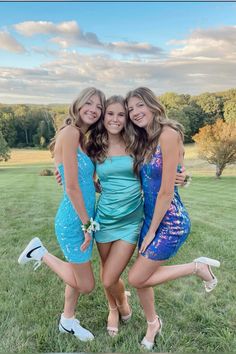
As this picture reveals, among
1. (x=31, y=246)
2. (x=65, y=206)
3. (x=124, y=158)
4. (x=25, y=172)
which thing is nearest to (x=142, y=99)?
(x=124, y=158)

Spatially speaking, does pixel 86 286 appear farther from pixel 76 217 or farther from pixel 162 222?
pixel 162 222

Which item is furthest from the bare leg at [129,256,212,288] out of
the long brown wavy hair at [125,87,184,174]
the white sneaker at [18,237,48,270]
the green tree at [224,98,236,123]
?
the green tree at [224,98,236,123]

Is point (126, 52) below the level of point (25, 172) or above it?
above

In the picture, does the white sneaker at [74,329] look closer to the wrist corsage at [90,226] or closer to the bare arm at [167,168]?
the wrist corsage at [90,226]

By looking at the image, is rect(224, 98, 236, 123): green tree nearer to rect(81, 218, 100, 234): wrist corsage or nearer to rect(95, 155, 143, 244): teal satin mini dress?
rect(95, 155, 143, 244): teal satin mini dress

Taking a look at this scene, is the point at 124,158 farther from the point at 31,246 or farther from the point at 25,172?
the point at 25,172

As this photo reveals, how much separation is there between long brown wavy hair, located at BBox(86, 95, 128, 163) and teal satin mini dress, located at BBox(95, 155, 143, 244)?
44 mm

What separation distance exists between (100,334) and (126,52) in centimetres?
164

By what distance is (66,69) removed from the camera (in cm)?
255

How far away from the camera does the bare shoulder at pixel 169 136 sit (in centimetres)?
163

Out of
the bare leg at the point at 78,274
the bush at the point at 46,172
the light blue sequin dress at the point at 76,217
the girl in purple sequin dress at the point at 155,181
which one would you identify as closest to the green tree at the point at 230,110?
the girl in purple sequin dress at the point at 155,181

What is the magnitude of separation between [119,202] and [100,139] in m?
0.31

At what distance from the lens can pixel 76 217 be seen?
175cm

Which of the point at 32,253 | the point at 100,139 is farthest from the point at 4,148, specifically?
the point at 100,139
